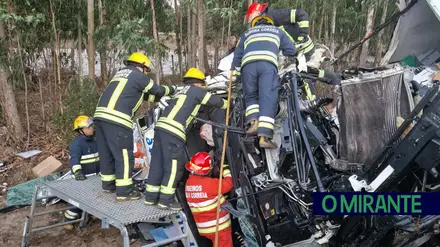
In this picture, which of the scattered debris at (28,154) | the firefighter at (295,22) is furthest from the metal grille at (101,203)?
the firefighter at (295,22)

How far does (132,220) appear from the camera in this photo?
3.38 m

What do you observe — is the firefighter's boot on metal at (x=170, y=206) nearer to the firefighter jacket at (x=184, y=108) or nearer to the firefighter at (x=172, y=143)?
the firefighter at (x=172, y=143)

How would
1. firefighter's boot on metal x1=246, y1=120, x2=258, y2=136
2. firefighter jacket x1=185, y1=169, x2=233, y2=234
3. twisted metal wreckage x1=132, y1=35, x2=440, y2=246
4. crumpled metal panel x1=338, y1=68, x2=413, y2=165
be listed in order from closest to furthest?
twisted metal wreckage x1=132, y1=35, x2=440, y2=246, crumpled metal panel x1=338, y1=68, x2=413, y2=165, firefighter's boot on metal x1=246, y1=120, x2=258, y2=136, firefighter jacket x1=185, y1=169, x2=233, y2=234

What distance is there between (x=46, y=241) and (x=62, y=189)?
3.11ft

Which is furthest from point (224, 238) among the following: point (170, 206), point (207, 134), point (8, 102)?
point (8, 102)

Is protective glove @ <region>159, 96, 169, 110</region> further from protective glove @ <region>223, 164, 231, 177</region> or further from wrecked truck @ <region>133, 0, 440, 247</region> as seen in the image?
protective glove @ <region>223, 164, 231, 177</region>

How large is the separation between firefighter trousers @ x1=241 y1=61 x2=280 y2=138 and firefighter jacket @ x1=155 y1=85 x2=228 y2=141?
0.37 meters

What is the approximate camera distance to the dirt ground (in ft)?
15.3

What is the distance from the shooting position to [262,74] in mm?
3604

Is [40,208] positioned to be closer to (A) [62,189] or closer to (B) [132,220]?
(A) [62,189]

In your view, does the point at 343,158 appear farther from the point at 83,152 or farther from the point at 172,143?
the point at 83,152

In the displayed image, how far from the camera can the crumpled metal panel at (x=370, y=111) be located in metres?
3.06

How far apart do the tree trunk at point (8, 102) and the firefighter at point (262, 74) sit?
15.5 feet

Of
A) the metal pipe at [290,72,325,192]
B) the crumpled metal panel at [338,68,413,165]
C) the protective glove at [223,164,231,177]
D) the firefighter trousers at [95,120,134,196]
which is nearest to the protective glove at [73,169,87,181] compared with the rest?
the firefighter trousers at [95,120,134,196]
